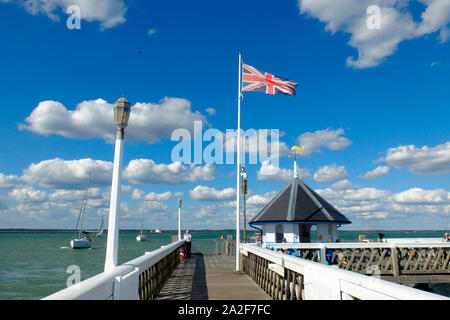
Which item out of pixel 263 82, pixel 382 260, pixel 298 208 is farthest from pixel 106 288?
pixel 298 208

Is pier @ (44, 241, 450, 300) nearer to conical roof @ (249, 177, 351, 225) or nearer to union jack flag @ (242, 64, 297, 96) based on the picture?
conical roof @ (249, 177, 351, 225)

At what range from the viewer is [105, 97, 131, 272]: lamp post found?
5.47 m

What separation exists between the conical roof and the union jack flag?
6.34 meters

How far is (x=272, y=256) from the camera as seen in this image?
786 centimetres

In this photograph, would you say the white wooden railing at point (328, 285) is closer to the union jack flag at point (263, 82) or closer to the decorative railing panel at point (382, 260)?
the decorative railing panel at point (382, 260)

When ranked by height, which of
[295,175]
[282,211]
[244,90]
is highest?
[244,90]

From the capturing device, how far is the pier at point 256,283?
3174mm

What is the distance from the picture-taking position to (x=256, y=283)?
1061 cm

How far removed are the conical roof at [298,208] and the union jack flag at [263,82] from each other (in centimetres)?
634

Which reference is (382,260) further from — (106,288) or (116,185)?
(106,288)

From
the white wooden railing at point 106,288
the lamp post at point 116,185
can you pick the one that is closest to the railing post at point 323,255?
the white wooden railing at point 106,288
